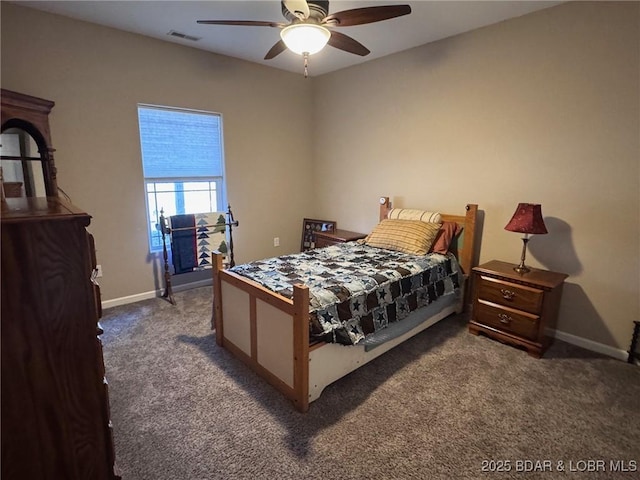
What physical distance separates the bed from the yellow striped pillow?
0.15 metres

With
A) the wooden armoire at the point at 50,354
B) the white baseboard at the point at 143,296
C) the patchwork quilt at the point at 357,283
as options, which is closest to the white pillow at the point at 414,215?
the patchwork quilt at the point at 357,283

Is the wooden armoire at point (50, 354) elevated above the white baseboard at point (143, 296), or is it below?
above

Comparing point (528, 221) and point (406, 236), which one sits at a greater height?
point (528, 221)

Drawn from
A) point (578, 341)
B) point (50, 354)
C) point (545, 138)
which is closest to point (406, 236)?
point (545, 138)

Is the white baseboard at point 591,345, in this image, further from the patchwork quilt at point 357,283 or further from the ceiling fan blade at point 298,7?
the ceiling fan blade at point 298,7

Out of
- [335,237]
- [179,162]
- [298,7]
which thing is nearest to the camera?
[298,7]

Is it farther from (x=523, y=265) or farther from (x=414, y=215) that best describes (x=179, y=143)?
(x=523, y=265)

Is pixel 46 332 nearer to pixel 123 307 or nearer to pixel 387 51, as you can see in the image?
pixel 123 307

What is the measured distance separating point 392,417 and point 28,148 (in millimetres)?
A: 3253

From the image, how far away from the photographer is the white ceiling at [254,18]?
8.45 ft

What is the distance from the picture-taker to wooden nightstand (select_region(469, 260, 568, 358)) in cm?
250

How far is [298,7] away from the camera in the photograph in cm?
174

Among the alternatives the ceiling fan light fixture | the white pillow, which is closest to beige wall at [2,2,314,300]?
the white pillow

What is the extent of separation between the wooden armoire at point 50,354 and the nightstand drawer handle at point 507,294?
2.66 metres
